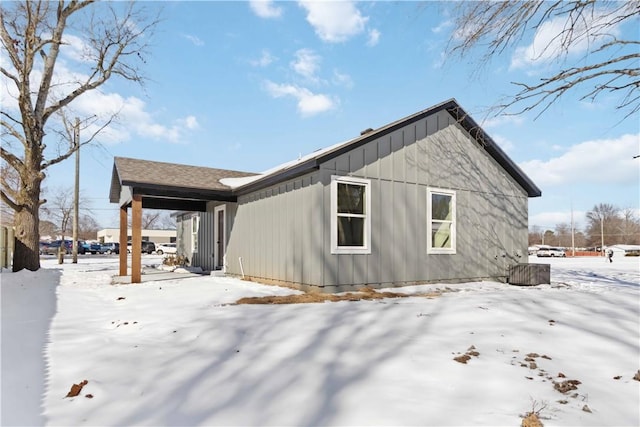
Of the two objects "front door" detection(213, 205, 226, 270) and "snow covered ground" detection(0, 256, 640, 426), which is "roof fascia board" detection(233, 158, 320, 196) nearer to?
"front door" detection(213, 205, 226, 270)

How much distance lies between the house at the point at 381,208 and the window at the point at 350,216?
0.02 meters

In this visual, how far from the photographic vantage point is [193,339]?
441 cm

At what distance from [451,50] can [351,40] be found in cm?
721

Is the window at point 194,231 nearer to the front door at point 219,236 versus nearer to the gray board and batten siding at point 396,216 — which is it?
the front door at point 219,236

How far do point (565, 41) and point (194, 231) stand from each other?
14.7m

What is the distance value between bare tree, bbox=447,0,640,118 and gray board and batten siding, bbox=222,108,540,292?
3.59 metres

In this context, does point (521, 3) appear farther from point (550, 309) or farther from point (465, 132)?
point (465, 132)

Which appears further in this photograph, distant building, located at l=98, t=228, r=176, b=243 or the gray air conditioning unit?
distant building, located at l=98, t=228, r=176, b=243

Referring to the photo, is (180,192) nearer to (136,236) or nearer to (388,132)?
(136,236)

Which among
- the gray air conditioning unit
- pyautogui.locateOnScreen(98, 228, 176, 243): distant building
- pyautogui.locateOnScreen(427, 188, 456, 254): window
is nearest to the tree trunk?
pyautogui.locateOnScreen(427, 188, 456, 254): window

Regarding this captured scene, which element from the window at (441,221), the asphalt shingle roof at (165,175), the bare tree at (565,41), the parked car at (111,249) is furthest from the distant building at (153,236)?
the bare tree at (565,41)

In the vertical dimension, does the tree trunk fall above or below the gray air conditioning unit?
above

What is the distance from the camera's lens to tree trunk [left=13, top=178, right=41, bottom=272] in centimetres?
1284

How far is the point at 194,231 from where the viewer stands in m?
16.5
